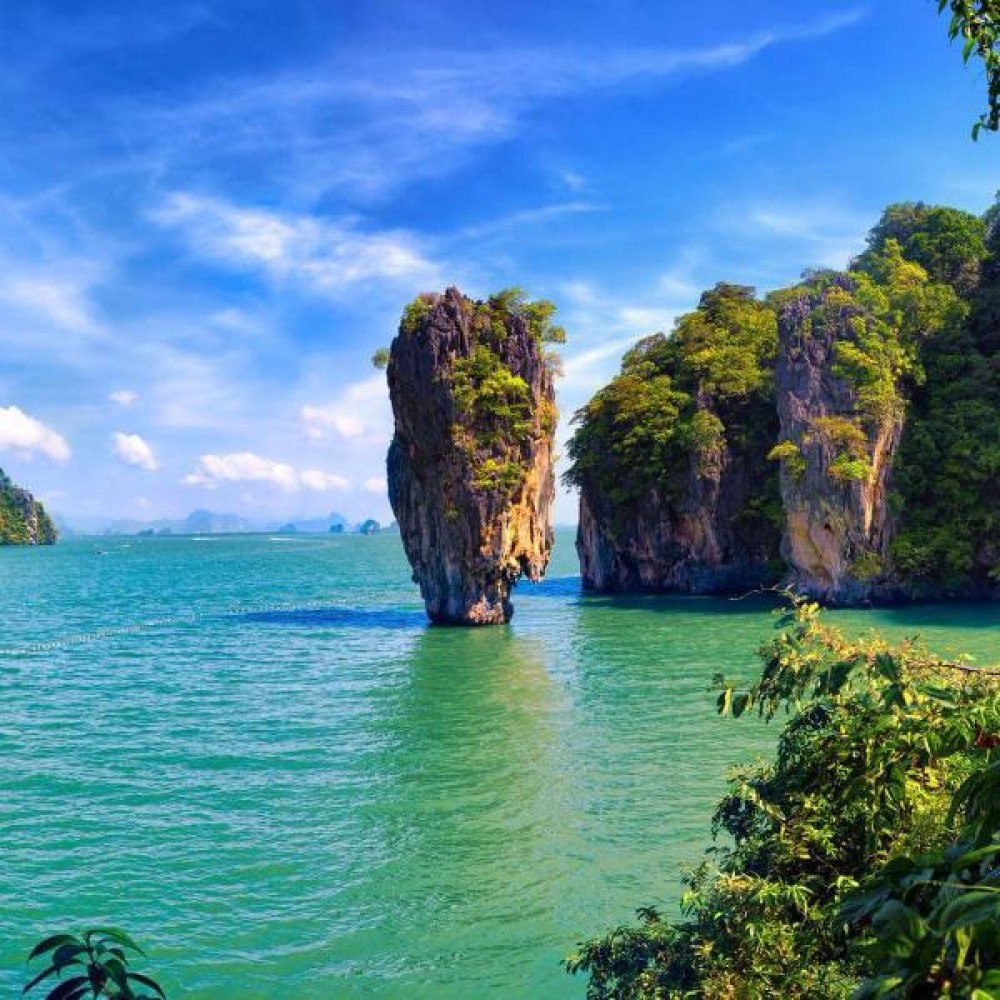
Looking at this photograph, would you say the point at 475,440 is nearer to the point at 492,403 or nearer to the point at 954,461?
the point at 492,403

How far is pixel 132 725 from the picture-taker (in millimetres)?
21328

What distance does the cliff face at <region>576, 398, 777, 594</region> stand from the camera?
49.8 metres

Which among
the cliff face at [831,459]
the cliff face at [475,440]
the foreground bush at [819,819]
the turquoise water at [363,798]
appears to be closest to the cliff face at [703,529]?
the cliff face at [831,459]

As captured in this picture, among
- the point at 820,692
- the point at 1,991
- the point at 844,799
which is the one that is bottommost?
the point at 1,991

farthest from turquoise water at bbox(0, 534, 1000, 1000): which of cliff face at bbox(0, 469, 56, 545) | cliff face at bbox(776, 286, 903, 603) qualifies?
cliff face at bbox(0, 469, 56, 545)

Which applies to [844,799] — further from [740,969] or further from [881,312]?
[881,312]

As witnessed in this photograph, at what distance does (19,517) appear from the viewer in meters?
161

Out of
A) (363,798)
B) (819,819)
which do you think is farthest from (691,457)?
(819,819)

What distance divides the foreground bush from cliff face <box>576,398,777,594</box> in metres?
44.2

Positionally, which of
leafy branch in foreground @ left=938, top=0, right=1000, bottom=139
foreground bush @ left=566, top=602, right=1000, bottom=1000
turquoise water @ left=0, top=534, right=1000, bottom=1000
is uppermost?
leafy branch in foreground @ left=938, top=0, right=1000, bottom=139

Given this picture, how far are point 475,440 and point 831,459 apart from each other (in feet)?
57.7

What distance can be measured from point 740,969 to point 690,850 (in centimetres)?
769

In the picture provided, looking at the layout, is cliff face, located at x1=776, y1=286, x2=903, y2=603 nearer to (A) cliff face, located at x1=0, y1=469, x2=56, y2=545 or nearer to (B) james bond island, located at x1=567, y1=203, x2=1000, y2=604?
(B) james bond island, located at x1=567, y1=203, x2=1000, y2=604

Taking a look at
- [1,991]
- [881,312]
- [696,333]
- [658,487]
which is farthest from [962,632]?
[1,991]
